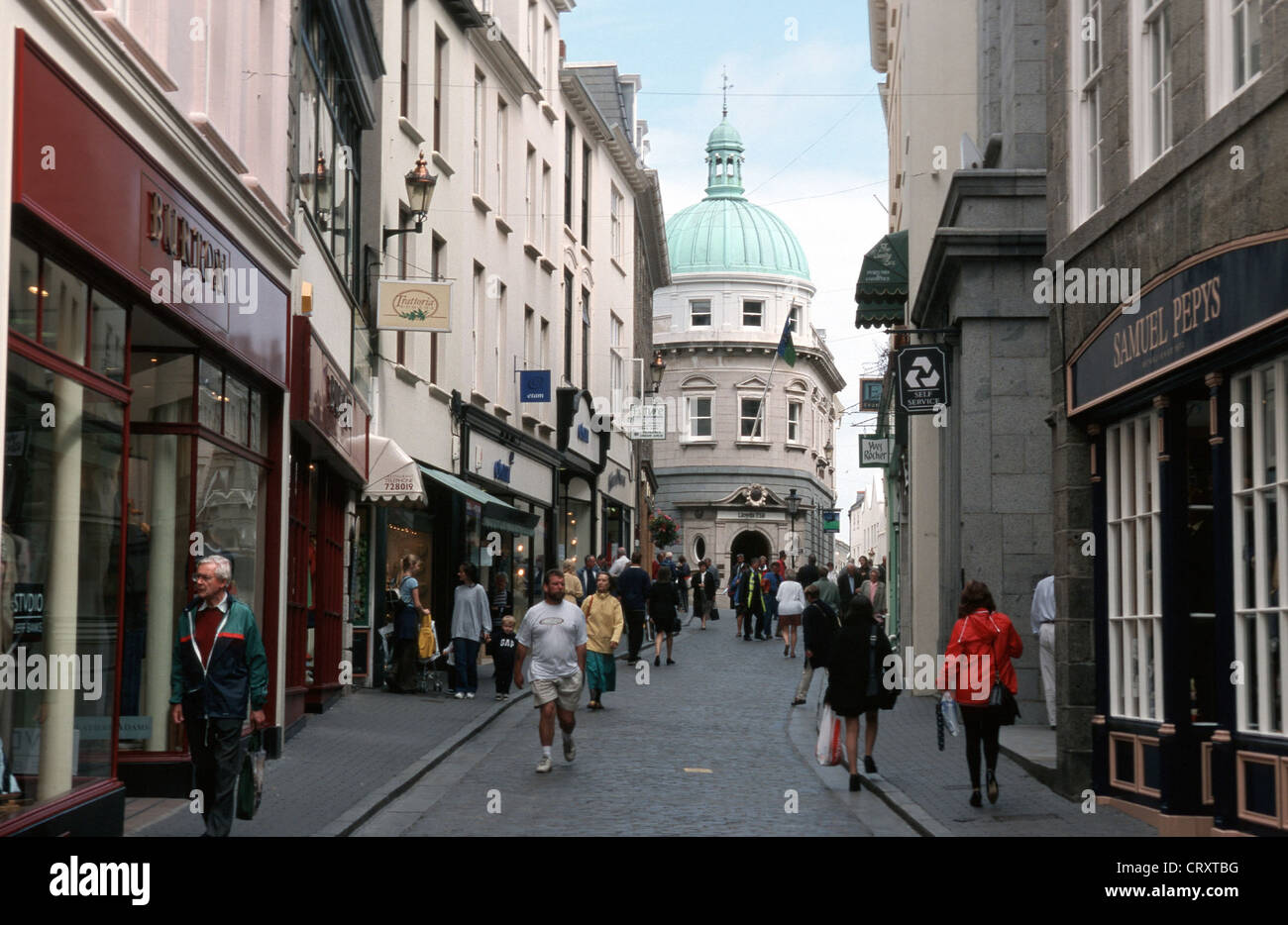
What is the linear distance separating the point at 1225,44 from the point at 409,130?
16.4 meters

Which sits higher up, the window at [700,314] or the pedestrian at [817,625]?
the window at [700,314]

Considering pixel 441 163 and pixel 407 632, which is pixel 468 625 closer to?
pixel 407 632

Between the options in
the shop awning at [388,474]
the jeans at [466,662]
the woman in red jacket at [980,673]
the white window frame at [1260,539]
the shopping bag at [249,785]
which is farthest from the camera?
the jeans at [466,662]

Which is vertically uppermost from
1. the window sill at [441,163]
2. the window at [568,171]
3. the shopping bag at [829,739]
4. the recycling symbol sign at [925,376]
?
the window at [568,171]

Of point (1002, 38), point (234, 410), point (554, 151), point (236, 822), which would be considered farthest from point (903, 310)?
point (236, 822)

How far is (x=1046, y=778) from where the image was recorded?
48.3ft

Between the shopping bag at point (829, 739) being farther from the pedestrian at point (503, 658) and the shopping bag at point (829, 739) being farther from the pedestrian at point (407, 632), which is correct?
the pedestrian at point (407, 632)

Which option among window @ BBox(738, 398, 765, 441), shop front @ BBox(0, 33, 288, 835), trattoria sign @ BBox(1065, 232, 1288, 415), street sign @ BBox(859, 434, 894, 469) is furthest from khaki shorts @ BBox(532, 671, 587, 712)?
window @ BBox(738, 398, 765, 441)

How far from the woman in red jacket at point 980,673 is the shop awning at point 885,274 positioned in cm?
1658

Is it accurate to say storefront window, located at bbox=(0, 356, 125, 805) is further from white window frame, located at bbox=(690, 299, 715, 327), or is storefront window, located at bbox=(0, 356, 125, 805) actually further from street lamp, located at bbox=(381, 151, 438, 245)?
white window frame, located at bbox=(690, 299, 715, 327)

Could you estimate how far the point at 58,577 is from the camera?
986cm

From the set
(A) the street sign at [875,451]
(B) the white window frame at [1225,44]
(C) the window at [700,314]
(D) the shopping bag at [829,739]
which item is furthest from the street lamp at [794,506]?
(B) the white window frame at [1225,44]

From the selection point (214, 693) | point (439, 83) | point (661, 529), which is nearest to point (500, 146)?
point (439, 83)

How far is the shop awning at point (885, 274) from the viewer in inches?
1171
